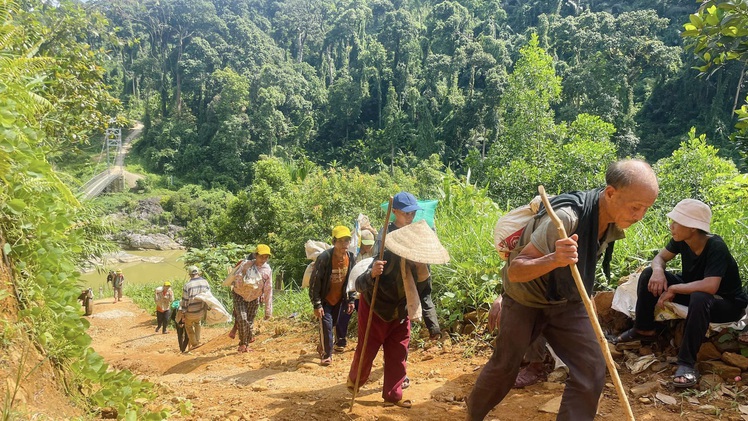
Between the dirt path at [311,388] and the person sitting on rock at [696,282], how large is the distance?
0.36 m

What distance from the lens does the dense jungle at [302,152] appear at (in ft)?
9.03

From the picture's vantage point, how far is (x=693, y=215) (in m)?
3.74

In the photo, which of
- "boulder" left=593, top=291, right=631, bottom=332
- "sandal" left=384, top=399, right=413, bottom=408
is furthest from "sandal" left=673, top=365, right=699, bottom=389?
"sandal" left=384, top=399, right=413, bottom=408

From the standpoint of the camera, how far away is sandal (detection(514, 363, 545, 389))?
13.2 feet

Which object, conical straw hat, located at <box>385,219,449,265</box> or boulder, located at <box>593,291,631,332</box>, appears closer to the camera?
conical straw hat, located at <box>385,219,449,265</box>

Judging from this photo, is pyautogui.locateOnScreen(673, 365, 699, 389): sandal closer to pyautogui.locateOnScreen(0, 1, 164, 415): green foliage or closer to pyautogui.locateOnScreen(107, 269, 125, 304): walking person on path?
pyautogui.locateOnScreen(0, 1, 164, 415): green foliage

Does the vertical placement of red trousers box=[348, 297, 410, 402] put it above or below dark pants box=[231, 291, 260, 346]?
above

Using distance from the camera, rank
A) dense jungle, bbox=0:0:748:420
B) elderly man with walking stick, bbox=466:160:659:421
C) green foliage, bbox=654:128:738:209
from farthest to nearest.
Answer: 1. green foliage, bbox=654:128:738:209
2. dense jungle, bbox=0:0:748:420
3. elderly man with walking stick, bbox=466:160:659:421

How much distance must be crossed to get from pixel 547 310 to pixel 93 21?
1125cm

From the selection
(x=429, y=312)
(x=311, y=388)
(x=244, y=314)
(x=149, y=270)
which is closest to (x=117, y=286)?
(x=244, y=314)

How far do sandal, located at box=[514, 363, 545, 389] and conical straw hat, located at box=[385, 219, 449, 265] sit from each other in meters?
1.26

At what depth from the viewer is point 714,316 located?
3.71m

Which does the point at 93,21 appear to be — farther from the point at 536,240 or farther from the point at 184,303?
the point at 536,240

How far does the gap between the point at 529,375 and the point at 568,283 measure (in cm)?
188
